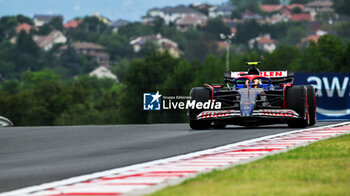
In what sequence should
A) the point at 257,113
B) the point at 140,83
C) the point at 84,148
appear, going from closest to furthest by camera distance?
the point at 84,148
the point at 257,113
the point at 140,83

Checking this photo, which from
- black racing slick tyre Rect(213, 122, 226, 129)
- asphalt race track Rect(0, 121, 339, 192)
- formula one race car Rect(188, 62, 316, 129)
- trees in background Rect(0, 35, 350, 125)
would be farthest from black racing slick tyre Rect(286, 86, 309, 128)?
trees in background Rect(0, 35, 350, 125)

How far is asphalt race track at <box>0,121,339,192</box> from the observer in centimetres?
1463

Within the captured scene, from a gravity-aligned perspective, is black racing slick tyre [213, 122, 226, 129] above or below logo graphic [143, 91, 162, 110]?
below

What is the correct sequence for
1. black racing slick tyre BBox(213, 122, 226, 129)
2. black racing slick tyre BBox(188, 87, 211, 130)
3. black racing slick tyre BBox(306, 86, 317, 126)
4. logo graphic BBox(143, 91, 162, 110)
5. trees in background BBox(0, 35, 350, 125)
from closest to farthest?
black racing slick tyre BBox(188, 87, 211, 130), black racing slick tyre BBox(306, 86, 317, 126), black racing slick tyre BBox(213, 122, 226, 129), logo graphic BBox(143, 91, 162, 110), trees in background BBox(0, 35, 350, 125)

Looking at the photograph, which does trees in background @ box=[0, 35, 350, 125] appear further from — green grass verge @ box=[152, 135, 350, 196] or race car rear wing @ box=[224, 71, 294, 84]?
green grass verge @ box=[152, 135, 350, 196]

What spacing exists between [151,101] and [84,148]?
12.9m

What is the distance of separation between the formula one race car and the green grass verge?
7861mm

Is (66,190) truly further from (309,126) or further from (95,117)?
(95,117)

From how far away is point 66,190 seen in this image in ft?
37.9

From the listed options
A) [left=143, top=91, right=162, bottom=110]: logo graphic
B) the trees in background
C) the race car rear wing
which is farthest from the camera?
the trees in background

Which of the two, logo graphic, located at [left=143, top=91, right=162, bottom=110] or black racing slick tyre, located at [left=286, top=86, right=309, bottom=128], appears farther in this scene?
logo graphic, located at [left=143, top=91, right=162, bottom=110]

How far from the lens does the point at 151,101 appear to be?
104 ft

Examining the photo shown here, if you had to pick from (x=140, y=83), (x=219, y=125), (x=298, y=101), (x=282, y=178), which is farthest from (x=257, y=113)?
(x=140, y=83)

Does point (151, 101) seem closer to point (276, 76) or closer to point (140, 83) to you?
point (276, 76)
